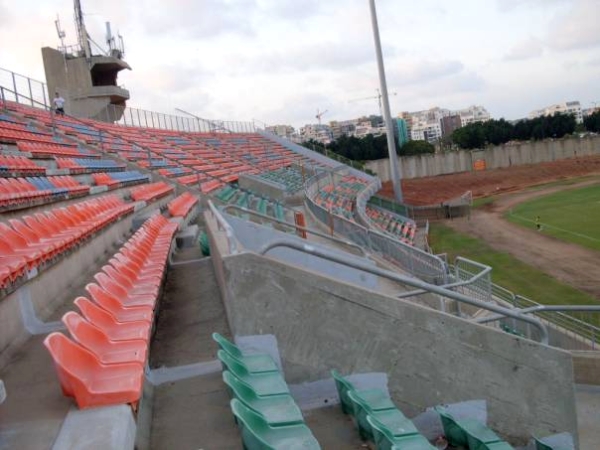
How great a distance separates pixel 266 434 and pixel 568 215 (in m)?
31.8

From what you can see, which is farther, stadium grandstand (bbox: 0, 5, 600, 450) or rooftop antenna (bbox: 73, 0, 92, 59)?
rooftop antenna (bbox: 73, 0, 92, 59)

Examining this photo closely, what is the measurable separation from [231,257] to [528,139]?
3043 inches

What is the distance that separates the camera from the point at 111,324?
12.3 feet

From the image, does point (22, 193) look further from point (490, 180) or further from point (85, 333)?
point (490, 180)

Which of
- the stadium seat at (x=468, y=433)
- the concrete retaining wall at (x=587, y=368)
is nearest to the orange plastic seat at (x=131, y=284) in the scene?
the stadium seat at (x=468, y=433)

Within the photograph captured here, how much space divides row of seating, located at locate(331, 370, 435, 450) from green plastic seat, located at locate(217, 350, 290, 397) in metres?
0.57

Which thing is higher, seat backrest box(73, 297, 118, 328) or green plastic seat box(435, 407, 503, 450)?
seat backrest box(73, 297, 118, 328)

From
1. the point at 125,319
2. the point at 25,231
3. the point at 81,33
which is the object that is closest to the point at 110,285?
the point at 125,319

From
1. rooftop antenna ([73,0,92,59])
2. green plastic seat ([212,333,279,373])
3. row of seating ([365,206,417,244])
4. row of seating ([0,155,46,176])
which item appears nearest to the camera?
green plastic seat ([212,333,279,373])

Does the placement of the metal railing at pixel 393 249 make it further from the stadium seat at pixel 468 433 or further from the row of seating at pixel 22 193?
the stadium seat at pixel 468 433

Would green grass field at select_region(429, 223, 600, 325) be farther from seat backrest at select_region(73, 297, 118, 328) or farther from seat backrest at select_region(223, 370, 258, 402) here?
seat backrest at select_region(73, 297, 118, 328)

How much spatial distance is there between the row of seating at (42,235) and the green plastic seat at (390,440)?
250 centimetres

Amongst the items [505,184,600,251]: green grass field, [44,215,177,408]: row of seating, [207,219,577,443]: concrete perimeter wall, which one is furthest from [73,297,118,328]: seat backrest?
[505,184,600,251]: green grass field

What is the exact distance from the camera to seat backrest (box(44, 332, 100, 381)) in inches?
110
